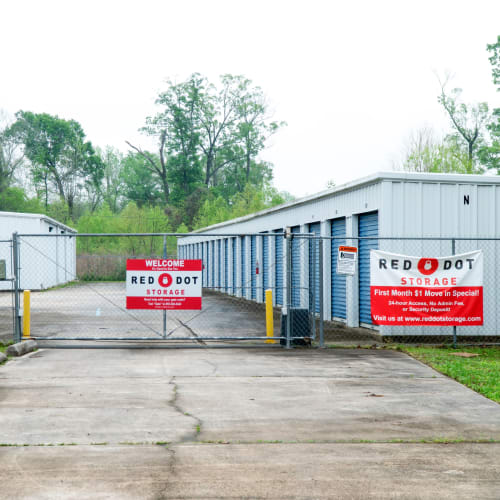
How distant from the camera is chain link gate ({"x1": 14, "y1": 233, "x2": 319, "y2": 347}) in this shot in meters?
13.5

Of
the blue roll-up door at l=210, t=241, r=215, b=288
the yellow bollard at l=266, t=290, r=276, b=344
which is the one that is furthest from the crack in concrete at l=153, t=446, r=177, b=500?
the blue roll-up door at l=210, t=241, r=215, b=288

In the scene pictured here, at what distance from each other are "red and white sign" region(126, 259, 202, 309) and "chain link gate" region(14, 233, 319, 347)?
28 cm

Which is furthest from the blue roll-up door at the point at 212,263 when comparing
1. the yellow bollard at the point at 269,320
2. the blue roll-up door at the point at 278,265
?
the yellow bollard at the point at 269,320

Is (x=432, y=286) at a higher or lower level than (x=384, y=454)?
higher

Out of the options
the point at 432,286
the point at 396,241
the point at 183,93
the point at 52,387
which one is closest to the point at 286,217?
the point at 396,241

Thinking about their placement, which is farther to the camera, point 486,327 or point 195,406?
point 486,327

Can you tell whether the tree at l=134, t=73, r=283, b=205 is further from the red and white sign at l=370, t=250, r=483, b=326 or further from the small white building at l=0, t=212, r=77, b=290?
the red and white sign at l=370, t=250, r=483, b=326

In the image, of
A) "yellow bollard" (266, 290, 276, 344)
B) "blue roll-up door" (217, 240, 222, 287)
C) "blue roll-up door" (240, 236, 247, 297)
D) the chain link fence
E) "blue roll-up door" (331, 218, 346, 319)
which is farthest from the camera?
"blue roll-up door" (217, 240, 222, 287)

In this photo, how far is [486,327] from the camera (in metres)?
15.2

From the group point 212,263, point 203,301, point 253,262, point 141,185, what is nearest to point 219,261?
point 212,263

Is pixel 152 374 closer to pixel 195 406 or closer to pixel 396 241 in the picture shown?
pixel 195 406

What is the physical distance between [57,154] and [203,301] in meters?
44.4

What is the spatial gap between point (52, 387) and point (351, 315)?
9267mm

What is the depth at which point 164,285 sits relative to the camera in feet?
43.5
